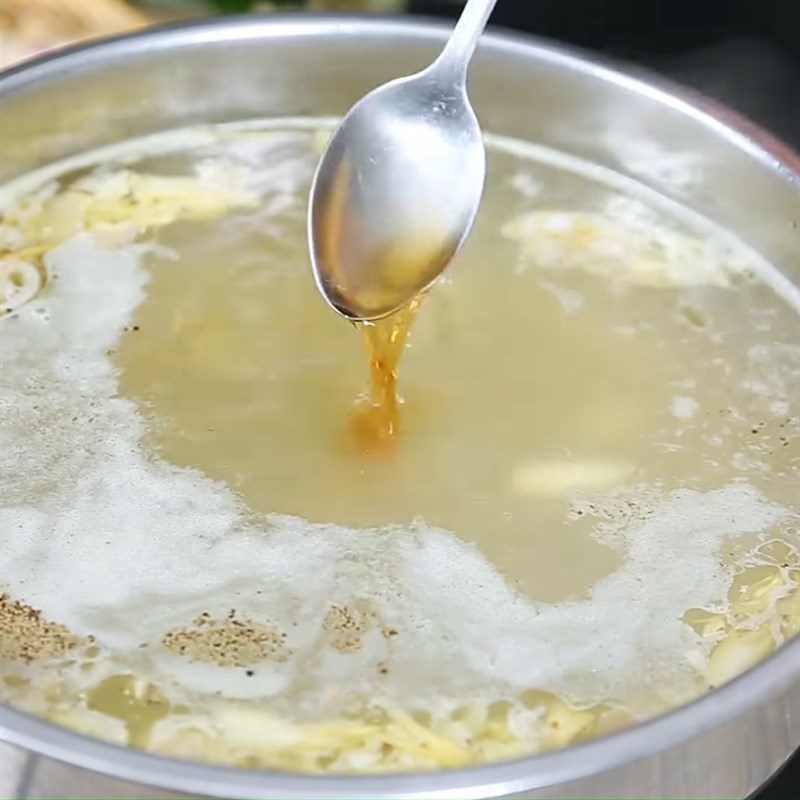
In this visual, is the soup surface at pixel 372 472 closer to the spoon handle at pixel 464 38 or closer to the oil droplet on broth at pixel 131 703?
the oil droplet on broth at pixel 131 703

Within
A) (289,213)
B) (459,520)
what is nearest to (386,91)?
(289,213)

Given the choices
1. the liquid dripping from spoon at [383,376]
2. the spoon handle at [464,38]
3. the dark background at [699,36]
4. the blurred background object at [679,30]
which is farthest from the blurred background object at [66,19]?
the liquid dripping from spoon at [383,376]

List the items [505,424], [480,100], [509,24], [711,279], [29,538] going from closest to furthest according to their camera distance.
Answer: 1. [29,538]
2. [505,424]
3. [711,279]
4. [480,100]
5. [509,24]

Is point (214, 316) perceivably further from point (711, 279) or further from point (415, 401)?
Result: point (711, 279)

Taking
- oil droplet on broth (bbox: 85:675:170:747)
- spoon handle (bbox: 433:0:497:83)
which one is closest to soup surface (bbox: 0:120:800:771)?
oil droplet on broth (bbox: 85:675:170:747)

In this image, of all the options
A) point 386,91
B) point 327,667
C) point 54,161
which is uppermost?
point 386,91
